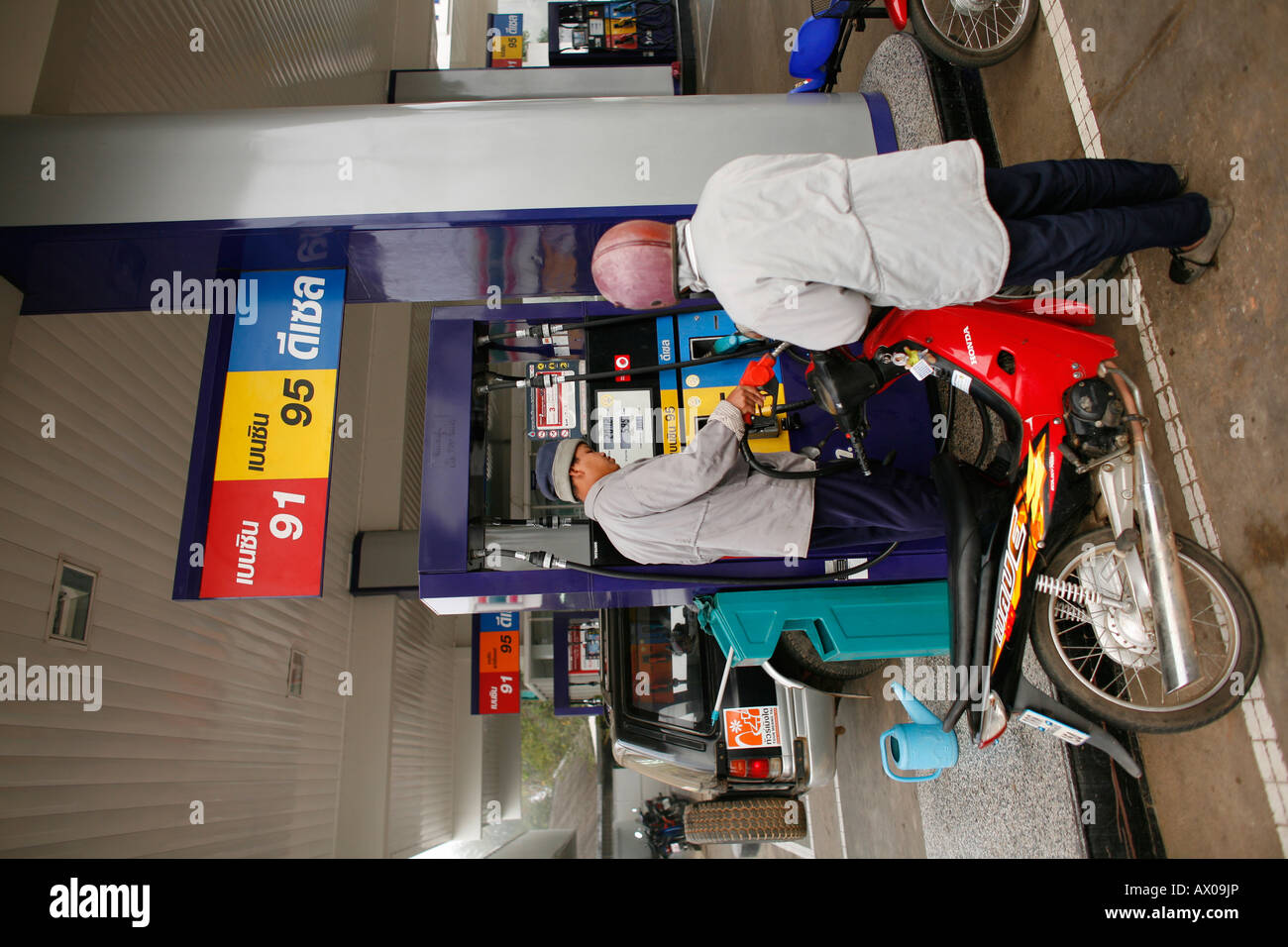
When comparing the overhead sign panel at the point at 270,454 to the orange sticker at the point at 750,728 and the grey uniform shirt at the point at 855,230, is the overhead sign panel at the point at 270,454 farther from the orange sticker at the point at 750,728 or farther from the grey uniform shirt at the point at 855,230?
the orange sticker at the point at 750,728

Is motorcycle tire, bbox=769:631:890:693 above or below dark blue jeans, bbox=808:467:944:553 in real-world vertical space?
below

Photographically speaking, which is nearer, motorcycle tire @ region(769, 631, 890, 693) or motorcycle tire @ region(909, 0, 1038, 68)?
motorcycle tire @ region(909, 0, 1038, 68)

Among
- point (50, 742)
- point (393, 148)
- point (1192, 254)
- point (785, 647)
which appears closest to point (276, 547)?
point (50, 742)

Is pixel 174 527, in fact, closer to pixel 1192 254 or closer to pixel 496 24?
pixel 1192 254

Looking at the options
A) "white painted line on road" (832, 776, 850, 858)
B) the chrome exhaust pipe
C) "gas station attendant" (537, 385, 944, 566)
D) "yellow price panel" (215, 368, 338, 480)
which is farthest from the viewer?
"white painted line on road" (832, 776, 850, 858)

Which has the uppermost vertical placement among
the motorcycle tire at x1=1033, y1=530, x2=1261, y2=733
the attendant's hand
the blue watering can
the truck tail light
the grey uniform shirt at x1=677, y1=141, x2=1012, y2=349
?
the grey uniform shirt at x1=677, y1=141, x2=1012, y2=349

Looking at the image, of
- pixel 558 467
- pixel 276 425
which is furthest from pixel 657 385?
pixel 276 425

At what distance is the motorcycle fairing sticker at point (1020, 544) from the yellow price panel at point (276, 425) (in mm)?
2602

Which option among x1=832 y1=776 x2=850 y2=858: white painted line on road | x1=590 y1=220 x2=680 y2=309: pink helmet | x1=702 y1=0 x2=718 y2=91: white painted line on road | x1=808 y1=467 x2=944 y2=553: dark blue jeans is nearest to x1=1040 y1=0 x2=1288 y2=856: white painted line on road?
x1=808 y1=467 x2=944 y2=553: dark blue jeans

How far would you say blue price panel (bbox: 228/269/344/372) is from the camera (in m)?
3.17

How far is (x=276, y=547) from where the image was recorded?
2914mm

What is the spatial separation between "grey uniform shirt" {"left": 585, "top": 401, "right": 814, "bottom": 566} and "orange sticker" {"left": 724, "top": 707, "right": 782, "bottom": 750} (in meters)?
2.03

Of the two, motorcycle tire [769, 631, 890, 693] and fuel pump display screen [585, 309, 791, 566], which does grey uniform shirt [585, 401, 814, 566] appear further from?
motorcycle tire [769, 631, 890, 693]
